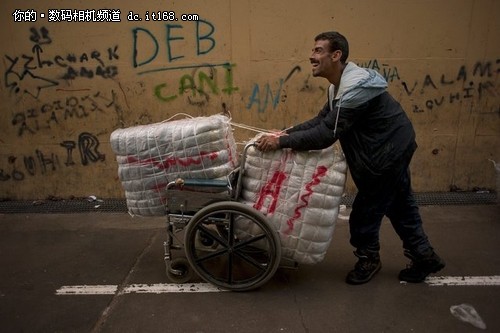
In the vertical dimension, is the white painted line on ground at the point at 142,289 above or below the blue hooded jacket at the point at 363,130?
below

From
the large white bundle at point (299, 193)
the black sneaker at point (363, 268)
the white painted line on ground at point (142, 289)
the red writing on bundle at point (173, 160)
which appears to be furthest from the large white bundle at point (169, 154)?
the black sneaker at point (363, 268)

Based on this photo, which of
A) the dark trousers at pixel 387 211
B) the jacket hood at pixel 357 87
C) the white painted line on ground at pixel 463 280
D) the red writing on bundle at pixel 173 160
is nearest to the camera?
the jacket hood at pixel 357 87

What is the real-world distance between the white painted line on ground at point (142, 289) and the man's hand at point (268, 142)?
1197mm

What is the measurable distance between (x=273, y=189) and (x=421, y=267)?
54.1 inches

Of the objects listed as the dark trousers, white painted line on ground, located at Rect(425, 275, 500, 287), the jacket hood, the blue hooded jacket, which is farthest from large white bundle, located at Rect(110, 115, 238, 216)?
white painted line on ground, located at Rect(425, 275, 500, 287)

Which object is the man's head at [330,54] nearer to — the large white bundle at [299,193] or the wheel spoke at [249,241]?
the large white bundle at [299,193]

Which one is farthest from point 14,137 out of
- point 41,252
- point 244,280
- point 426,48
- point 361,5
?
point 426,48

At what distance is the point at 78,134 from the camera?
5.15 metres

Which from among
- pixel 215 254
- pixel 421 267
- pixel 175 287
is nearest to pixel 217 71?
pixel 215 254

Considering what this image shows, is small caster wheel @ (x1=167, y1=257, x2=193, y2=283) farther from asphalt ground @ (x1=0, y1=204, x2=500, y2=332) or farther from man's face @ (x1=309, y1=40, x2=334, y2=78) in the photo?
man's face @ (x1=309, y1=40, x2=334, y2=78)

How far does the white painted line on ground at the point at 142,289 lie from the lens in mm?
3206

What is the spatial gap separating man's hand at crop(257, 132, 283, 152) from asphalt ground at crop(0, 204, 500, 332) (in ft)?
3.78

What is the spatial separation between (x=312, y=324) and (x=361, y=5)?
3.69m

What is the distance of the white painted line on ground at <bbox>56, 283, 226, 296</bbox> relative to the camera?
321 cm
